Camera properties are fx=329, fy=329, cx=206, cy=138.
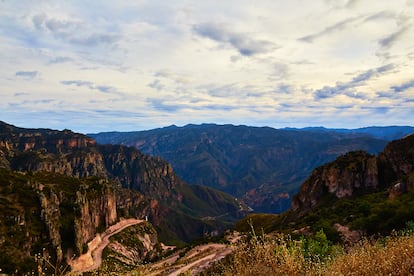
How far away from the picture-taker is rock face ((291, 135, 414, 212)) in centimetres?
9294

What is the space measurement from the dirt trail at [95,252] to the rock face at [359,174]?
66897 mm

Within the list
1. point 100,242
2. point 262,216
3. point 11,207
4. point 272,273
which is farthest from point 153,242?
point 272,273

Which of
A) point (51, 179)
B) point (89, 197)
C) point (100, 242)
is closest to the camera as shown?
point (100, 242)

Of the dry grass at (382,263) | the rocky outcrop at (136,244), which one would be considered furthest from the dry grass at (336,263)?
the rocky outcrop at (136,244)

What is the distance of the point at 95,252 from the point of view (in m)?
110

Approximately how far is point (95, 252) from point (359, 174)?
88.2 meters

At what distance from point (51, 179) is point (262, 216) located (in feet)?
310

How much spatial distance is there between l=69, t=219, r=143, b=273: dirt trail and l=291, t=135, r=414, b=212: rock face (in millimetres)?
66897

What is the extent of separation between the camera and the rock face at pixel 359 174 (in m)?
92.9

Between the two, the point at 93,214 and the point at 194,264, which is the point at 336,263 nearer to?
the point at 194,264

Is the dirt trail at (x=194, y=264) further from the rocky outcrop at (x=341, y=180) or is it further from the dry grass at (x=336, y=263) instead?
the rocky outcrop at (x=341, y=180)

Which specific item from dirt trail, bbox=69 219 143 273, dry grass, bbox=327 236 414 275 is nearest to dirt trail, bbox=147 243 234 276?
dry grass, bbox=327 236 414 275

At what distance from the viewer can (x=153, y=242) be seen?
509 ft

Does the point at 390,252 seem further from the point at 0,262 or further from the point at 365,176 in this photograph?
the point at 365,176
